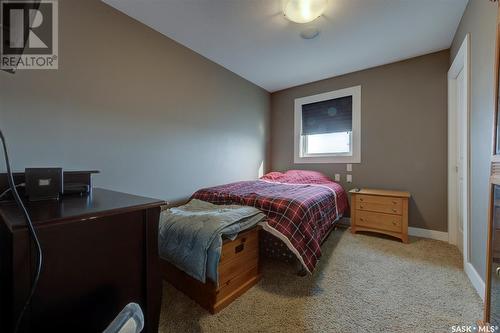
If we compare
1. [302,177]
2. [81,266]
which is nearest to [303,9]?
[302,177]

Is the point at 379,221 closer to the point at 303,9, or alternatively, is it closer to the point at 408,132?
the point at 408,132

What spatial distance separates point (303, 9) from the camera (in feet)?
5.54

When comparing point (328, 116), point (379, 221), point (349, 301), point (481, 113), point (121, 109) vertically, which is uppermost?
point (328, 116)

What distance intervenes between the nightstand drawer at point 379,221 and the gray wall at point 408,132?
0.44 m

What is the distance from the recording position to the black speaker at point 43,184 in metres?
0.89

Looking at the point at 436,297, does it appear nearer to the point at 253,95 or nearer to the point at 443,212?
the point at 443,212

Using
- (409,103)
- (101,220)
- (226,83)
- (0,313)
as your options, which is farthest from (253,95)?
(0,313)

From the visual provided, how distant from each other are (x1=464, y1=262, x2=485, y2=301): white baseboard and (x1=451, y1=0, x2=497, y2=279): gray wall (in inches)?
1.8

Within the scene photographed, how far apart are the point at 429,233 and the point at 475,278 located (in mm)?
1147

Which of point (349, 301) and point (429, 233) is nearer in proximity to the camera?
point (349, 301)

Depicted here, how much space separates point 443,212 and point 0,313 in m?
3.64

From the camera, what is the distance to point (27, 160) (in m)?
1.39

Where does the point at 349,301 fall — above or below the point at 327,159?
below

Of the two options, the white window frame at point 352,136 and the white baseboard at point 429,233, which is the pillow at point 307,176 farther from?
the white baseboard at point 429,233
